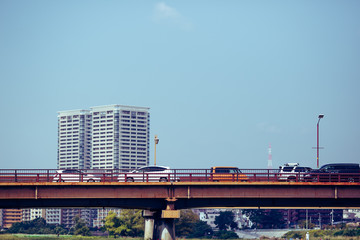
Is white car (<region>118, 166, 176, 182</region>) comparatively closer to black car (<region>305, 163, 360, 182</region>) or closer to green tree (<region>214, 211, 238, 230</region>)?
black car (<region>305, 163, 360, 182</region>)

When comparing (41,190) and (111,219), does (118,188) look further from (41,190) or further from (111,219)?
(111,219)

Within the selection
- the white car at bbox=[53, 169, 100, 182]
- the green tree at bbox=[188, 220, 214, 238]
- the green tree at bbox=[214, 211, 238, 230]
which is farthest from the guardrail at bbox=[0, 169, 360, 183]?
the green tree at bbox=[214, 211, 238, 230]

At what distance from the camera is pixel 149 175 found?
2317 inches

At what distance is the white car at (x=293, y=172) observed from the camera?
188 ft

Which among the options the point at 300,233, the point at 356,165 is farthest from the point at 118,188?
the point at 300,233

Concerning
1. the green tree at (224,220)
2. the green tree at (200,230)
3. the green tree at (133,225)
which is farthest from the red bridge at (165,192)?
the green tree at (224,220)

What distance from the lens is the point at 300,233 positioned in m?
133

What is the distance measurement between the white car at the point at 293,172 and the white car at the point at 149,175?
1019 cm

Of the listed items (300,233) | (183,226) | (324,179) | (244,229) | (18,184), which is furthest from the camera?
(244,229)

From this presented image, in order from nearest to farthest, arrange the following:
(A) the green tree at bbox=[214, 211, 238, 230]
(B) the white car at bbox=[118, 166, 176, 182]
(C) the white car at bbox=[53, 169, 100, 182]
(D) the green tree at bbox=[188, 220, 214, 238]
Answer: (C) the white car at bbox=[53, 169, 100, 182] < (B) the white car at bbox=[118, 166, 176, 182] < (D) the green tree at bbox=[188, 220, 214, 238] < (A) the green tree at bbox=[214, 211, 238, 230]

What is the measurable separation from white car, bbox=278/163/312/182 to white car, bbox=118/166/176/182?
10.2 m

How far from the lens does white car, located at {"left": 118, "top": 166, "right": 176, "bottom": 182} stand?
185 feet

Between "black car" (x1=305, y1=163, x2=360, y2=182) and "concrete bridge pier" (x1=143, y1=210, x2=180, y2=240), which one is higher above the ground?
"black car" (x1=305, y1=163, x2=360, y2=182)

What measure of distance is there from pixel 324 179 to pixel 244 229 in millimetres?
133546
